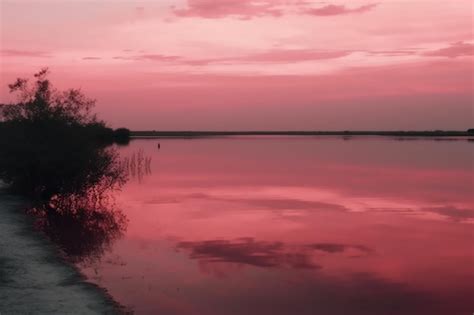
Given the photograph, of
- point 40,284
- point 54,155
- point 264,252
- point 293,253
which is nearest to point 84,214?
point 54,155

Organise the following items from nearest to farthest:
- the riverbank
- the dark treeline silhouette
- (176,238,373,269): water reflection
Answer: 1. the riverbank
2. (176,238,373,269): water reflection
3. the dark treeline silhouette

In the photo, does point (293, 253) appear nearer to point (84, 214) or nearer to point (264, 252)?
point (264, 252)

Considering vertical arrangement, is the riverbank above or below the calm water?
above

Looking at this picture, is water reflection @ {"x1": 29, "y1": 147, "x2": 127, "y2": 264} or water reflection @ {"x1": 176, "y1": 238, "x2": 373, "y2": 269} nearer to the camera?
water reflection @ {"x1": 176, "y1": 238, "x2": 373, "y2": 269}

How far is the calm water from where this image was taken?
48.7ft

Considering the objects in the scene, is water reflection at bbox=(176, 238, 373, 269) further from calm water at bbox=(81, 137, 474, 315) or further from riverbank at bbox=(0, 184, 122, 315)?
riverbank at bbox=(0, 184, 122, 315)

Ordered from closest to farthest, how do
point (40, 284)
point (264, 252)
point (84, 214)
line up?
1. point (40, 284)
2. point (264, 252)
3. point (84, 214)

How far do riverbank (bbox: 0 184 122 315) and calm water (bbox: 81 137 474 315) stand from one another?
851mm

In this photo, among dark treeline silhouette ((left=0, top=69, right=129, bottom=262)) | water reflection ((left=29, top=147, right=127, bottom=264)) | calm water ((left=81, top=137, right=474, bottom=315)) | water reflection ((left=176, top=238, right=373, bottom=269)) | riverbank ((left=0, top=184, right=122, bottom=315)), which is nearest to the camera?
riverbank ((left=0, top=184, right=122, bottom=315))

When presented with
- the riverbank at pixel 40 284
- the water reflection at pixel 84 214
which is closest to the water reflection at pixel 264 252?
the water reflection at pixel 84 214

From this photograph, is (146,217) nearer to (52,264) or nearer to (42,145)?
(42,145)

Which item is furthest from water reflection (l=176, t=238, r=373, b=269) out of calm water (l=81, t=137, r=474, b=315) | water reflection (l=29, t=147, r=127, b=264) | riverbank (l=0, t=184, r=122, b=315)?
riverbank (l=0, t=184, r=122, b=315)

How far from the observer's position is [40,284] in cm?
1438

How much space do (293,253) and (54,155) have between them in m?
15.5
